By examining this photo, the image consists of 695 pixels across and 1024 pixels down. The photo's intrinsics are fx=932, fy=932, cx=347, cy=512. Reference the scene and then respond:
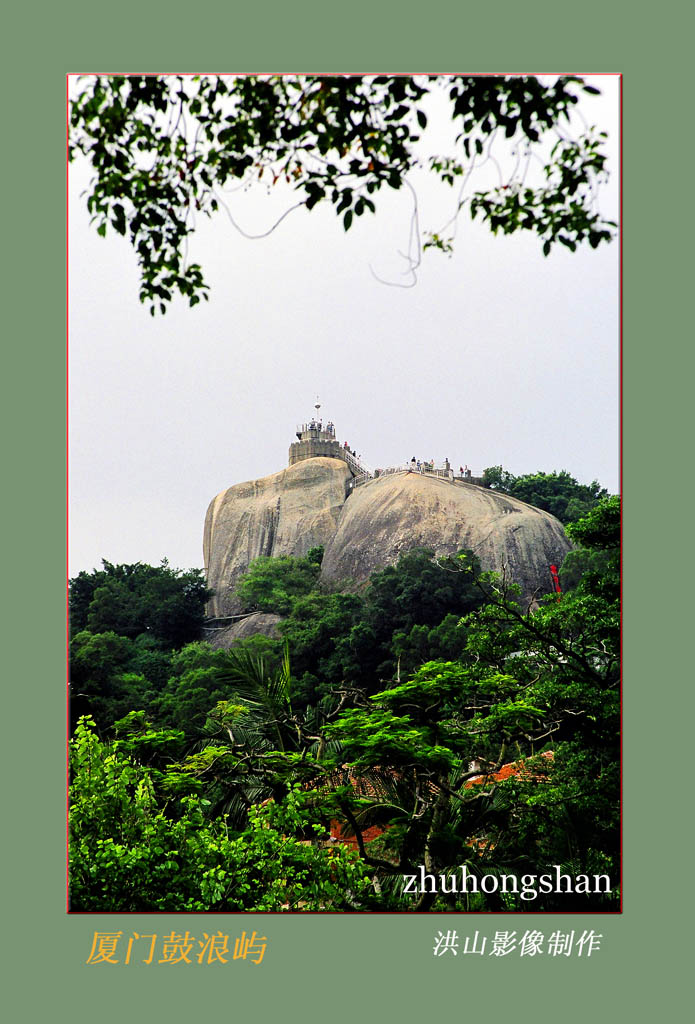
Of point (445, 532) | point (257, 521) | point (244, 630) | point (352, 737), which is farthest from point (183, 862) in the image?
point (445, 532)

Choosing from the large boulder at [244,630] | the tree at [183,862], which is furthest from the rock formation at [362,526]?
the tree at [183,862]

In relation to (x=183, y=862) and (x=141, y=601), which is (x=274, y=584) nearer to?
(x=141, y=601)

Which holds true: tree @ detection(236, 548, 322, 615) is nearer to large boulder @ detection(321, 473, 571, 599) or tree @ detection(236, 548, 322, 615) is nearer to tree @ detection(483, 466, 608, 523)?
large boulder @ detection(321, 473, 571, 599)

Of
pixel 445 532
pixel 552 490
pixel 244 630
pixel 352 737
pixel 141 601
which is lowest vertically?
pixel 352 737

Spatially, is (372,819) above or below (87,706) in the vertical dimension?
below

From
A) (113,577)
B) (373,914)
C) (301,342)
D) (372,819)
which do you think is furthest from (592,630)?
(113,577)

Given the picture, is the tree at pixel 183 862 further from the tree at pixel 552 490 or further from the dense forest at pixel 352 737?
the tree at pixel 552 490

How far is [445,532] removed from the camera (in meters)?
7.24

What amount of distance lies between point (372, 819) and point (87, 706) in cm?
192

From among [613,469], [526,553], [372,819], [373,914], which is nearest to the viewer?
[373,914]

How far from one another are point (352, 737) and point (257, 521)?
1818 mm

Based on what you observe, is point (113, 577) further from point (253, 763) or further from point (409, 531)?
point (409, 531)

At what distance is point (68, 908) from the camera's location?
16.1ft

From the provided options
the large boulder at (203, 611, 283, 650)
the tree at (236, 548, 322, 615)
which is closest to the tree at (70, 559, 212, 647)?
the large boulder at (203, 611, 283, 650)
